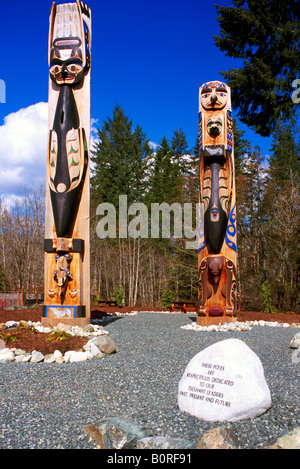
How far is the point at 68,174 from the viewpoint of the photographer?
349 inches

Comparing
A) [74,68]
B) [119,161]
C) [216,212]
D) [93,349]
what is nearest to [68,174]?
[74,68]

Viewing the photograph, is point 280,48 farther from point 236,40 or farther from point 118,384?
point 118,384

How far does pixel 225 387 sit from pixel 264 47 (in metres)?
16.2

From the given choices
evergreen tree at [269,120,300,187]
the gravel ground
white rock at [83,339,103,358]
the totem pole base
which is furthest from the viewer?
evergreen tree at [269,120,300,187]

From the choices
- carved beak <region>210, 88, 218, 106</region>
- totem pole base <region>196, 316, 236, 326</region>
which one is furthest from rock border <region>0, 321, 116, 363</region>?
carved beak <region>210, 88, 218, 106</region>

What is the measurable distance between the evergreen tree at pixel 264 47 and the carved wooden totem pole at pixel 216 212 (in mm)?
6390

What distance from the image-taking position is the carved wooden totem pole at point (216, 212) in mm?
9844

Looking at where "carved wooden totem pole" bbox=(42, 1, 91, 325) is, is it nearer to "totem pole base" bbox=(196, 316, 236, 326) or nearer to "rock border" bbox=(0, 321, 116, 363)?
"rock border" bbox=(0, 321, 116, 363)

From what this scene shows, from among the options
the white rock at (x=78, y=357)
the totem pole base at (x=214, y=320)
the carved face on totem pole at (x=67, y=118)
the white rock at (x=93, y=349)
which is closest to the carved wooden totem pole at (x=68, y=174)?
the carved face on totem pole at (x=67, y=118)

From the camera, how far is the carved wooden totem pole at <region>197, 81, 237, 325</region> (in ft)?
32.3

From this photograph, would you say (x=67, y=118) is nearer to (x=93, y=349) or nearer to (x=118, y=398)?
(x=93, y=349)

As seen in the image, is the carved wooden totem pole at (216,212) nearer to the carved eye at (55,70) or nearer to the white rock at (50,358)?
the carved eye at (55,70)

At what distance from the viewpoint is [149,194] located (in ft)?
90.2

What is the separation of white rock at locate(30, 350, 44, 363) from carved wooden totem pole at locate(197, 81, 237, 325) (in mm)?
4867
